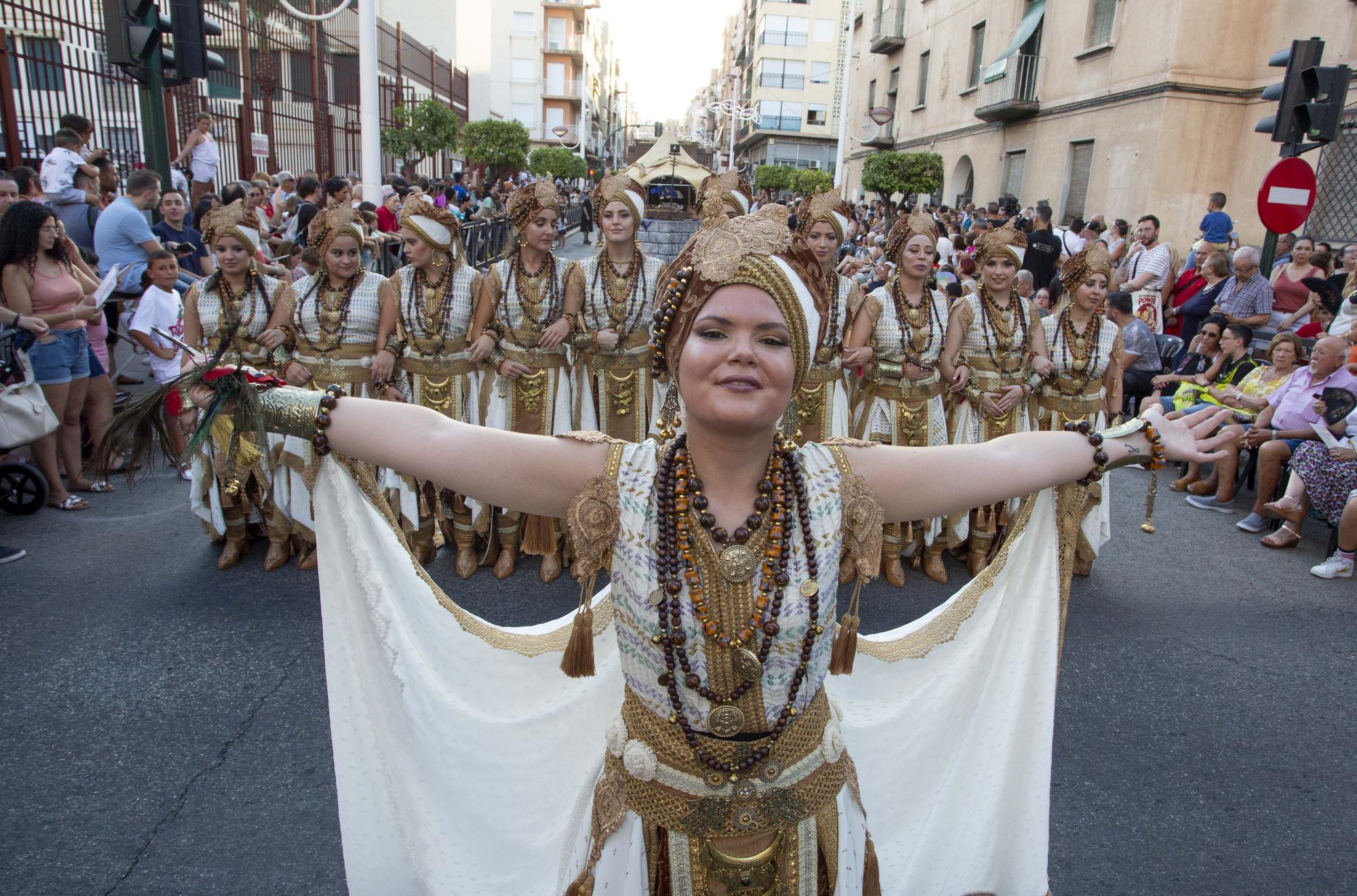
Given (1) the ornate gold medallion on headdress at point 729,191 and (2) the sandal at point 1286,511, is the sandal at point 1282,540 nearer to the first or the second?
(2) the sandal at point 1286,511

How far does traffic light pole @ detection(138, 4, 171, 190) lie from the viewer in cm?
724

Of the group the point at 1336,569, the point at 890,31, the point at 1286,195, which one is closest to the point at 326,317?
the point at 1336,569

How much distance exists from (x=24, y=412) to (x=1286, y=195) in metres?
10.1

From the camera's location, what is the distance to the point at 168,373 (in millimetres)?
6449

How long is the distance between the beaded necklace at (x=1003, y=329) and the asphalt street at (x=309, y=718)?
145cm

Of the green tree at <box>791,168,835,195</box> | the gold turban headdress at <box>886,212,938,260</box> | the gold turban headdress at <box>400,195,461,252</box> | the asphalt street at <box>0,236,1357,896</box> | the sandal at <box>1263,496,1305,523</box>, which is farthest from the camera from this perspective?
the green tree at <box>791,168,835,195</box>

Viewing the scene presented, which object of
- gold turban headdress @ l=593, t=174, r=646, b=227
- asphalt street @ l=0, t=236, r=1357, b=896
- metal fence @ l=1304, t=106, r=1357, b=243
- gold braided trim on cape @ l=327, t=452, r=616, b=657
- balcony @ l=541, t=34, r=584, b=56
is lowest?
asphalt street @ l=0, t=236, r=1357, b=896

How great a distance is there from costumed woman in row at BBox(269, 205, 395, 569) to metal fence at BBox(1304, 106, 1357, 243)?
12790 mm

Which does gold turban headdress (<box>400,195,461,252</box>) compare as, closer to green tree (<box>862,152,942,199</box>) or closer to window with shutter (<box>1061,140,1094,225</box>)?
window with shutter (<box>1061,140,1094,225</box>)

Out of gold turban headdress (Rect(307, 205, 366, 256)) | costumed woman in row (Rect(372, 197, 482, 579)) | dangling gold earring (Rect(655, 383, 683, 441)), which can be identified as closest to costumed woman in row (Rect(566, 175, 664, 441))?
costumed woman in row (Rect(372, 197, 482, 579))

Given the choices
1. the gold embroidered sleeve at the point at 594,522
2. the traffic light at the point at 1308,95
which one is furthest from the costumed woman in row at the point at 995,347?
the traffic light at the point at 1308,95

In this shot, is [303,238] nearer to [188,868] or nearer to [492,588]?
[492,588]

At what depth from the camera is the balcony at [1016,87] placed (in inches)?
828

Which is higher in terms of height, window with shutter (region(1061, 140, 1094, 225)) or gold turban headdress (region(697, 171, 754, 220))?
window with shutter (region(1061, 140, 1094, 225))
